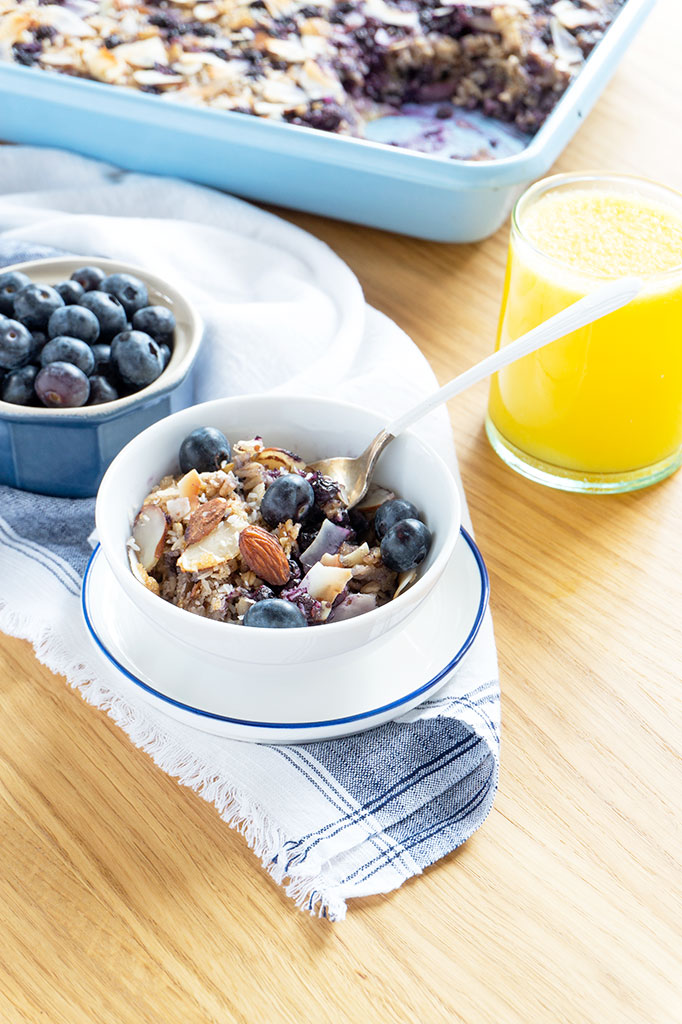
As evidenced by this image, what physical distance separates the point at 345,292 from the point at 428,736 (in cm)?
62

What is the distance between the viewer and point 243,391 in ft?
3.62

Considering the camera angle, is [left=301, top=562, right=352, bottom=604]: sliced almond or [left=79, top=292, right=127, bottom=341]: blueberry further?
[left=79, top=292, right=127, bottom=341]: blueberry

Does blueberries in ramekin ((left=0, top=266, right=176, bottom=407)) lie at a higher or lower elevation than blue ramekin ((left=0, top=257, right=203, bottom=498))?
higher

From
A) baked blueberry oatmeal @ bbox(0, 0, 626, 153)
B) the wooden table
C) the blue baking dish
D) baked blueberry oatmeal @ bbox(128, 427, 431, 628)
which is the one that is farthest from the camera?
baked blueberry oatmeal @ bbox(0, 0, 626, 153)

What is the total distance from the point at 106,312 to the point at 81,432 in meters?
0.13

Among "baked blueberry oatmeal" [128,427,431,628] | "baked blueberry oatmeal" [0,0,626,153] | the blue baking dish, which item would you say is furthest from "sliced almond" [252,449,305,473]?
"baked blueberry oatmeal" [0,0,626,153]

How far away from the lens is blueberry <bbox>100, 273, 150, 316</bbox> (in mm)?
1046

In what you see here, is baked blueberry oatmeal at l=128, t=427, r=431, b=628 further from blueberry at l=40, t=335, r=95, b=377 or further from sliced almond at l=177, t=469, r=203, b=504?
blueberry at l=40, t=335, r=95, b=377

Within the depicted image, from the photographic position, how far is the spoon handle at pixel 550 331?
2.66ft

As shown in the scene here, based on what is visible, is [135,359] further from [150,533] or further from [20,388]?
[150,533]

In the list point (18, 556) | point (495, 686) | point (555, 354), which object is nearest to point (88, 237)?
point (18, 556)

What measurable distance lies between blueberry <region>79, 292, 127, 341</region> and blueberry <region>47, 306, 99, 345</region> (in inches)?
0.6

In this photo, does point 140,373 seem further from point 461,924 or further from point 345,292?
point 461,924

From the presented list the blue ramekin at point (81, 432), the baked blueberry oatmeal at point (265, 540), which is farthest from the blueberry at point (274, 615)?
the blue ramekin at point (81, 432)
